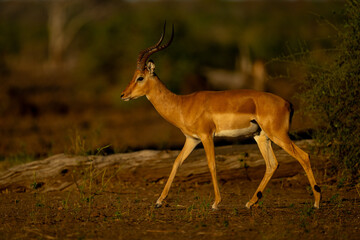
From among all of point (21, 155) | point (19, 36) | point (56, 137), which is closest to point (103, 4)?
point (19, 36)

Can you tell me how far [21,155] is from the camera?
1138 centimetres

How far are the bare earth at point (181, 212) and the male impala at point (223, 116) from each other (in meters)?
0.46

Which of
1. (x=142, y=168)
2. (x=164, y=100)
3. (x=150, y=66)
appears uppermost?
(x=150, y=66)

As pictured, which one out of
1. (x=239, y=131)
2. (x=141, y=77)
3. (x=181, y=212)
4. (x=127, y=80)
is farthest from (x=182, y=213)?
(x=127, y=80)

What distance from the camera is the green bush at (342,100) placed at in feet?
29.4

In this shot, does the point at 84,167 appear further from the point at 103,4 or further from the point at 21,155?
the point at 103,4

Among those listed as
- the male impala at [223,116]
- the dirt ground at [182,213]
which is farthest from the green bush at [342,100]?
the male impala at [223,116]

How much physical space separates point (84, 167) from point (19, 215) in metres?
2.23

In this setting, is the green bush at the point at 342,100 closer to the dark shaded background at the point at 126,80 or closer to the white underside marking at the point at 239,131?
the dark shaded background at the point at 126,80

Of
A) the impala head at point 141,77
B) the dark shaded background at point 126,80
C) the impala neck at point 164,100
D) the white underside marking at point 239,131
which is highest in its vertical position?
the impala head at point 141,77

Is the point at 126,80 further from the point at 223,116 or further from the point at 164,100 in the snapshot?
the point at 223,116

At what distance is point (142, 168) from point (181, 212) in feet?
7.35

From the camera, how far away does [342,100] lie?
908 cm

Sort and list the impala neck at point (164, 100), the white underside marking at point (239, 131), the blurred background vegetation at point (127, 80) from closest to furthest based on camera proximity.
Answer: the white underside marking at point (239, 131), the impala neck at point (164, 100), the blurred background vegetation at point (127, 80)
